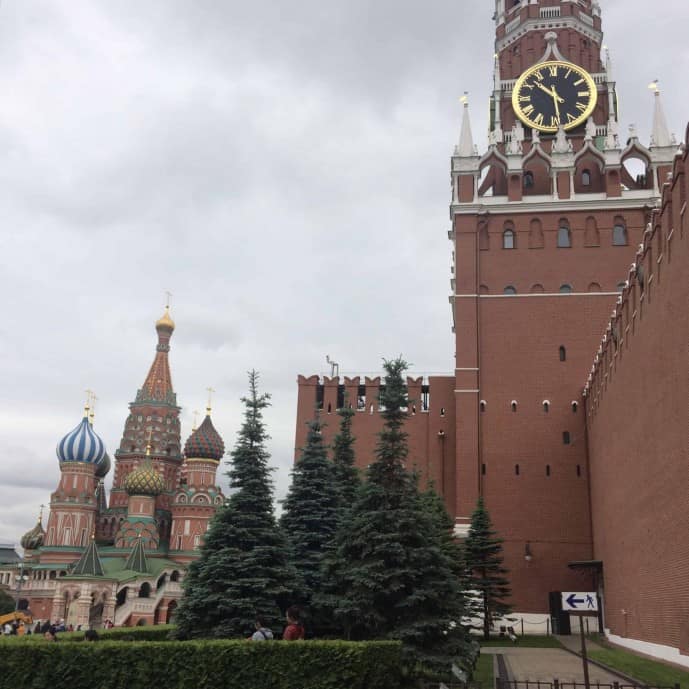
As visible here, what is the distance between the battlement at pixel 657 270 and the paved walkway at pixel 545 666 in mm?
7348

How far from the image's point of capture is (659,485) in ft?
58.2

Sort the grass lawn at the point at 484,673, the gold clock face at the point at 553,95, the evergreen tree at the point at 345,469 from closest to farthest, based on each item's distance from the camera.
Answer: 1. the grass lawn at the point at 484,673
2. the evergreen tree at the point at 345,469
3. the gold clock face at the point at 553,95

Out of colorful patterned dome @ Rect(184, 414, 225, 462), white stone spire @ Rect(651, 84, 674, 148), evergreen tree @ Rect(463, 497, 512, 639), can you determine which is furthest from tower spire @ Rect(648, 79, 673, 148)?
colorful patterned dome @ Rect(184, 414, 225, 462)

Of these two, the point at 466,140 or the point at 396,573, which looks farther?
the point at 466,140

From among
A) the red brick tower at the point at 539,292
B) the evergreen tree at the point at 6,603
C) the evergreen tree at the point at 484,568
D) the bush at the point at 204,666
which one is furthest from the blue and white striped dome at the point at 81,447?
the bush at the point at 204,666

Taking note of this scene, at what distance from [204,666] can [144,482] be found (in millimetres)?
49247

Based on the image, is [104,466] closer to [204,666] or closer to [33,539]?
[33,539]

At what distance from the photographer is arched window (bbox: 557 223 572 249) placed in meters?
37.2

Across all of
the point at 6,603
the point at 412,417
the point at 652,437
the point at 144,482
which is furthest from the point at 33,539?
the point at 652,437

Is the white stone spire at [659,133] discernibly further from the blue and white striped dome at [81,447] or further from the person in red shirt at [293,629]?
the blue and white striped dome at [81,447]

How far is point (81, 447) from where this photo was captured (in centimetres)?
6128

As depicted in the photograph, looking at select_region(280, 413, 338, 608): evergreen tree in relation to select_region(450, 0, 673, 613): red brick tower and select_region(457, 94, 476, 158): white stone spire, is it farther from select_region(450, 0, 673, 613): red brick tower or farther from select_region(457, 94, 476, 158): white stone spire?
select_region(457, 94, 476, 158): white stone spire

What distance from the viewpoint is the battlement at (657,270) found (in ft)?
52.6

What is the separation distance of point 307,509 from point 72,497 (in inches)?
1725
